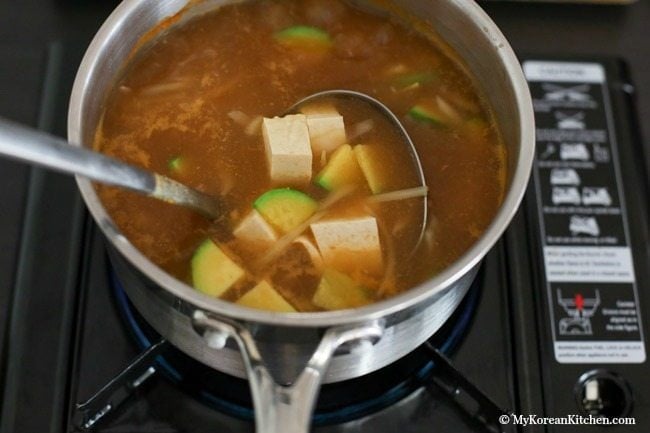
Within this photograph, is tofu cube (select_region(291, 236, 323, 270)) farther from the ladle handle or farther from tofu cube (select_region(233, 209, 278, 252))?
the ladle handle

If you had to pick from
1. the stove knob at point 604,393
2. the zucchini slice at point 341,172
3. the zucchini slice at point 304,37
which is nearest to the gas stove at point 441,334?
the stove knob at point 604,393

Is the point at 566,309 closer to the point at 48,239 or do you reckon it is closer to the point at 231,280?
the point at 231,280

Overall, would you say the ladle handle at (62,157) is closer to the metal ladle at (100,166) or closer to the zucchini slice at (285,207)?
the metal ladle at (100,166)

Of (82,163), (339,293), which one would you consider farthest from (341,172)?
(82,163)

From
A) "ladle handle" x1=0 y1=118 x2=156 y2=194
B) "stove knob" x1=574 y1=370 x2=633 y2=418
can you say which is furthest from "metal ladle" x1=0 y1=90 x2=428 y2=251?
"stove knob" x1=574 y1=370 x2=633 y2=418

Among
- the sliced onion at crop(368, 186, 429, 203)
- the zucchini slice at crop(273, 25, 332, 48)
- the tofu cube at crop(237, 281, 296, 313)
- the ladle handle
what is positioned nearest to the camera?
the ladle handle

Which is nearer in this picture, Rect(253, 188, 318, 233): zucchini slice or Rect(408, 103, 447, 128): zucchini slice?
Rect(253, 188, 318, 233): zucchini slice

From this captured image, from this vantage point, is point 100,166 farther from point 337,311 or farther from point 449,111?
point 449,111
